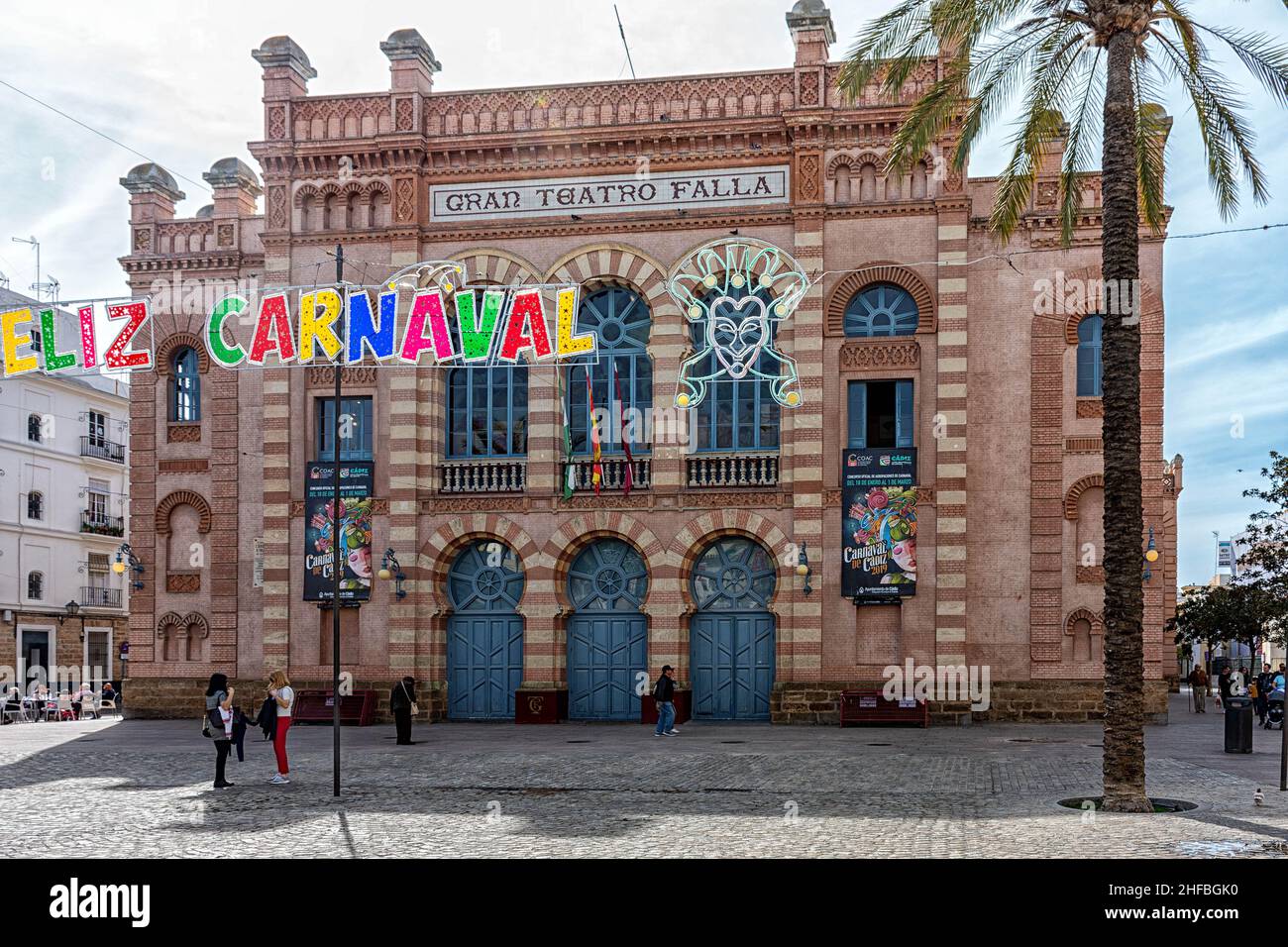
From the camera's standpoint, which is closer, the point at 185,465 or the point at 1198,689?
the point at 185,465

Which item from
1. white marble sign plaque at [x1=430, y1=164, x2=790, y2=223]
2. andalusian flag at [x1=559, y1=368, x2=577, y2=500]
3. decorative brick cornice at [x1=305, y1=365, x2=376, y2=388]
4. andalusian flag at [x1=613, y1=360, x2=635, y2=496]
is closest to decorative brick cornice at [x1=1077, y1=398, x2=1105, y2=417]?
white marble sign plaque at [x1=430, y1=164, x2=790, y2=223]

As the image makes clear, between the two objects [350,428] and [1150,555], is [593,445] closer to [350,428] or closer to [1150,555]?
[350,428]

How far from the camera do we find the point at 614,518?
33719mm

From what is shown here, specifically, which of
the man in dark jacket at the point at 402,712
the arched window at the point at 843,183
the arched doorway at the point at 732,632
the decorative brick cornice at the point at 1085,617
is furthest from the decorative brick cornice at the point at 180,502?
the decorative brick cornice at the point at 1085,617

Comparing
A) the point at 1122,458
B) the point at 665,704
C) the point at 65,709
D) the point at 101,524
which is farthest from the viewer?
the point at 101,524

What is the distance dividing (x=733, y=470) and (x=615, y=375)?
361cm

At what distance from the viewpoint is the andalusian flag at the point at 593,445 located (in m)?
33.7

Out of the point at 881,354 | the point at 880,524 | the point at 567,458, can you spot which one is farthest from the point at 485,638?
the point at 881,354

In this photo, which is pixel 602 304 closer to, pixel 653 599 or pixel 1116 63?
pixel 653 599

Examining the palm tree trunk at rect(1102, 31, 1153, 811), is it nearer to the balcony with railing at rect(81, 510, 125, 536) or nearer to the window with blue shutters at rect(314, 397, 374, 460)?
the window with blue shutters at rect(314, 397, 374, 460)

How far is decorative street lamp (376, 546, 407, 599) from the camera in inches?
1348

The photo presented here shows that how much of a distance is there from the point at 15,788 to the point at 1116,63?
18.8 metres

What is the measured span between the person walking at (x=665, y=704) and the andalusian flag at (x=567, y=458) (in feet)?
18.4

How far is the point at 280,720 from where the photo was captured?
21.5 metres
